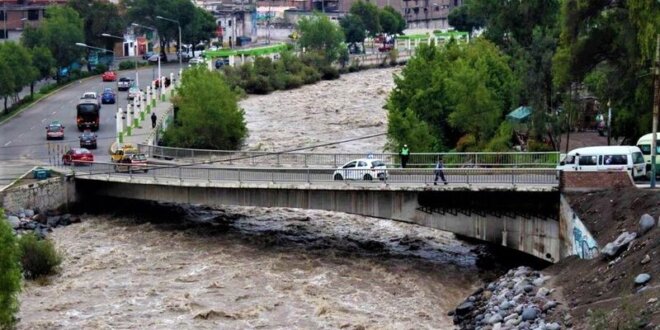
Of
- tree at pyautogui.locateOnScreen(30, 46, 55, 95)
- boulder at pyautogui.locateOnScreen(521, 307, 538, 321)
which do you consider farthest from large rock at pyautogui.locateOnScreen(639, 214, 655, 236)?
tree at pyautogui.locateOnScreen(30, 46, 55, 95)

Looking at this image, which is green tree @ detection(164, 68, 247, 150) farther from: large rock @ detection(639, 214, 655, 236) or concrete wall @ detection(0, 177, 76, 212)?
large rock @ detection(639, 214, 655, 236)

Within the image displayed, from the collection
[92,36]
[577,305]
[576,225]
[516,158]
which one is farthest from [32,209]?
[92,36]

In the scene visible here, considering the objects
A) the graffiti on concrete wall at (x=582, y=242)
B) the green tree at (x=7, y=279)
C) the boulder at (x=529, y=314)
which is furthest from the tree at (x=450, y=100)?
the green tree at (x=7, y=279)

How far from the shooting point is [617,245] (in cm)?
3516

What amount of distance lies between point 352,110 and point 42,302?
57190mm

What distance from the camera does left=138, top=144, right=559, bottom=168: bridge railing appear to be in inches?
1839

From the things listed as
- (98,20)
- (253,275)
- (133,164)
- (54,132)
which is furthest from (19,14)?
(253,275)

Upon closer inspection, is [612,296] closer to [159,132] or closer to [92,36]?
[159,132]

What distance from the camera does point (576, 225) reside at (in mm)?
39750

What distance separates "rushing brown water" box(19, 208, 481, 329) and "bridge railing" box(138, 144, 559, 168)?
248 centimetres

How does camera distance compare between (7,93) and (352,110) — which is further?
(352,110)

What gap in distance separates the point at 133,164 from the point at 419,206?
13.7m

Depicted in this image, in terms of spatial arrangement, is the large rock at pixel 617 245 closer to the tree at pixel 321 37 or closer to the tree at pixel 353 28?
the tree at pixel 321 37

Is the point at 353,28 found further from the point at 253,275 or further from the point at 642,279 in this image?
the point at 642,279
